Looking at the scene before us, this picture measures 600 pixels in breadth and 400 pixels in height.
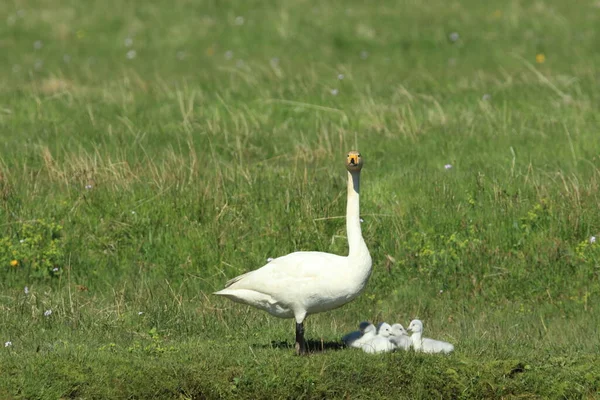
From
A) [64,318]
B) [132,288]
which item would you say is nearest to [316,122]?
[132,288]

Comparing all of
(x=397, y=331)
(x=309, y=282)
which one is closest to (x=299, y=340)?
(x=309, y=282)

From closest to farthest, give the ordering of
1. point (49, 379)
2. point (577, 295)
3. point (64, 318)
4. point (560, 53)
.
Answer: point (49, 379), point (64, 318), point (577, 295), point (560, 53)

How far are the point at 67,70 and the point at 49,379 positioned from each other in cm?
1358

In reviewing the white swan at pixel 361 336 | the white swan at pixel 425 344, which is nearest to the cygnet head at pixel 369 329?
the white swan at pixel 361 336

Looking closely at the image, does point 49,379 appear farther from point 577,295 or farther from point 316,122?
point 316,122

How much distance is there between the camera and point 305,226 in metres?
13.0

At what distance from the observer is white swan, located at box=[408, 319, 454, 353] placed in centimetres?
950

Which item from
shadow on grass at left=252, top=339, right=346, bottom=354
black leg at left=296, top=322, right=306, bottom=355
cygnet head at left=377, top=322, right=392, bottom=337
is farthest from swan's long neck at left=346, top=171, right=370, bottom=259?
shadow on grass at left=252, top=339, right=346, bottom=354

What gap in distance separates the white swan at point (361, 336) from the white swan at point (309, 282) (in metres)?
0.54

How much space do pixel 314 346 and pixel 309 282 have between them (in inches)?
43.5

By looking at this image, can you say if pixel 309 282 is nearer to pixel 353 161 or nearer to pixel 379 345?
pixel 379 345

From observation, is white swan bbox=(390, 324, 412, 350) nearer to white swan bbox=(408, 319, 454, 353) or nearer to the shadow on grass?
white swan bbox=(408, 319, 454, 353)

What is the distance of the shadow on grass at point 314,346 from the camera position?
9812 millimetres

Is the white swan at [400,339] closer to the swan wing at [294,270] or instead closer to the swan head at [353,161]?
the swan wing at [294,270]
